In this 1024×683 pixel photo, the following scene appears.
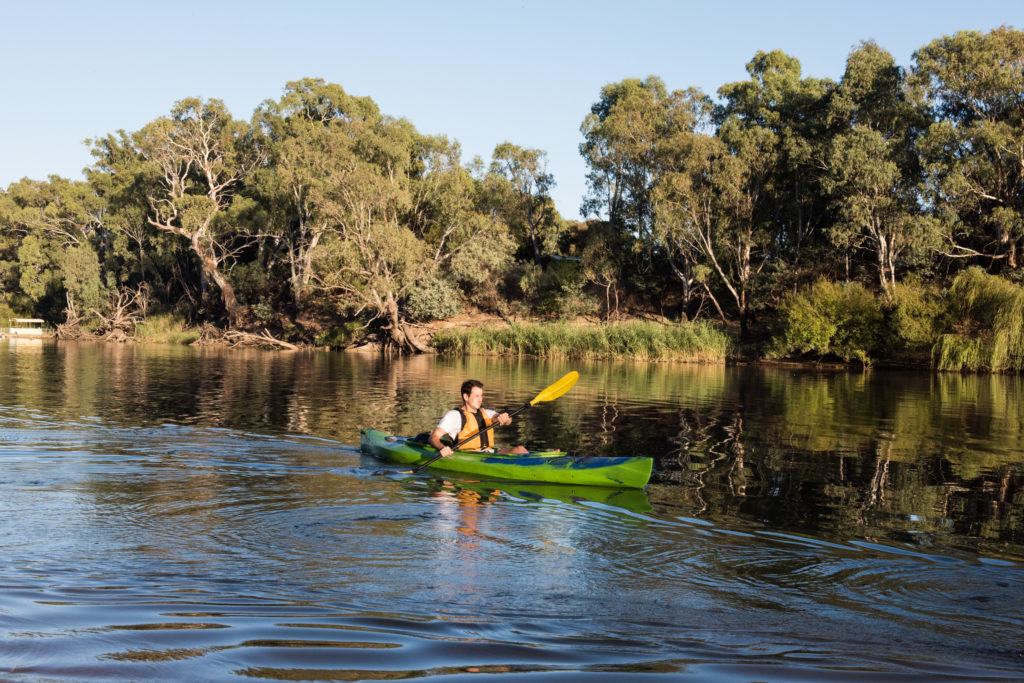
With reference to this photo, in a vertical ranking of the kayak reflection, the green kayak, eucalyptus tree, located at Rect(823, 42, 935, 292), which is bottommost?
the kayak reflection

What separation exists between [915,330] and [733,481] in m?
24.1

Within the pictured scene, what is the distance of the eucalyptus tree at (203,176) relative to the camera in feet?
145

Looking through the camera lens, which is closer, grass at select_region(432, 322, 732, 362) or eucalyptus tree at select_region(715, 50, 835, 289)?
grass at select_region(432, 322, 732, 362)

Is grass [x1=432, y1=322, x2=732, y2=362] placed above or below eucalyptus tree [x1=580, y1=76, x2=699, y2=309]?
below

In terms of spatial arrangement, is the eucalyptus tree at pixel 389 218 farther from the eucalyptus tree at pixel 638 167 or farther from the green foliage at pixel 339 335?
the eucalyptus tree at pixel 638 167

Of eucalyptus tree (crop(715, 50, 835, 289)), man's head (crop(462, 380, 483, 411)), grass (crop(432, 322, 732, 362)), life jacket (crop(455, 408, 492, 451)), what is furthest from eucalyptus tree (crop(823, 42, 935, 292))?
man's head (crop(462, 380, 483, 411))

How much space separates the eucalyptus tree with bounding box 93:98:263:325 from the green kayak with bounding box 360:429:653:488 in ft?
121

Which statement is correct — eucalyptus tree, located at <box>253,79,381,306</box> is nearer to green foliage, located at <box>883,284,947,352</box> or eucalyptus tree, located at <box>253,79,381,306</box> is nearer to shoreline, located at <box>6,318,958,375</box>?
shoreline, located at <box>6,318,958,375</box>

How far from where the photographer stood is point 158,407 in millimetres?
16297

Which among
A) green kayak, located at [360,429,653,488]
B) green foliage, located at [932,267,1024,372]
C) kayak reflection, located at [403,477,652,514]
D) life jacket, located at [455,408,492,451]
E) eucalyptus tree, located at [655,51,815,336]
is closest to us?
kayak reflection, located at [403,477,652,514]

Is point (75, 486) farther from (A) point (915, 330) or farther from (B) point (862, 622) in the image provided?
(A) point (915, 330)

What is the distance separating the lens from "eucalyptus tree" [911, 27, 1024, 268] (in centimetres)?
3036

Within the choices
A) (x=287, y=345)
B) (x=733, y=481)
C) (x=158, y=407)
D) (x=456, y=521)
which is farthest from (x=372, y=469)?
(x=287, y=345)

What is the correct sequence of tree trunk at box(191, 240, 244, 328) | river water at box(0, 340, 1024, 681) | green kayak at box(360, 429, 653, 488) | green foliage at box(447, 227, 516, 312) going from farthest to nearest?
tree trunk at box(191, 240, 244, 328) → green foliage at box(447, 227, 516, 312) → green kayak at box(360, 429, 653, 488) → river water at box(0, 340, 1024, 681)
